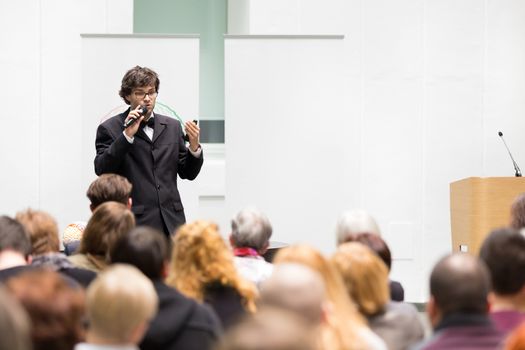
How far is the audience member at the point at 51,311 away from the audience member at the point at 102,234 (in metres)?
1.36

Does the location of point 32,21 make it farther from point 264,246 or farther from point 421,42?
point 264,246

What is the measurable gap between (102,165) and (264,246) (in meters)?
1.35

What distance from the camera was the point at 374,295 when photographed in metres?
2.86

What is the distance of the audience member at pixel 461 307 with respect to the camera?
2428 mm

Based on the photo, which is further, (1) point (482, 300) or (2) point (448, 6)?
(2) point (448, 6)

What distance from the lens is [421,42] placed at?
8414 mm

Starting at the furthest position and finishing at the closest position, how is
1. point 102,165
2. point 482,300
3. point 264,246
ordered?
1. point 102,165
2. point 264,246
3. point 482,300

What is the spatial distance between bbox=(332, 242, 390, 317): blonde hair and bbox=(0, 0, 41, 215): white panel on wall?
5741 millimetres

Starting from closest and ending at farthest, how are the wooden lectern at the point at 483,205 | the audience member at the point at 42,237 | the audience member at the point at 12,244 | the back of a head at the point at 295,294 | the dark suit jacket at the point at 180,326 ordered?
1. the back of a head at the point at 295,294
2. the dark suit jacket at the point at 180,326
3. the audience member at the point at 12,244
4. the audience member at the point at 42,237
5. the wooden lectern at the point at 483,205

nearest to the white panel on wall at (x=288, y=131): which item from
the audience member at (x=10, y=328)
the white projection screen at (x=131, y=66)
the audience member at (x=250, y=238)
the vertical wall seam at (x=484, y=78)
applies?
the white projection screen at (x=131, y=66)

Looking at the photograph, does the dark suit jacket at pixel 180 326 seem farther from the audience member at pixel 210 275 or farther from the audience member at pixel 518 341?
the audience member at pixel 518 341

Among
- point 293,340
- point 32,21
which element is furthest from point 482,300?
point 32,21

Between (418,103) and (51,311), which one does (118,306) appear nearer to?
(51,311)

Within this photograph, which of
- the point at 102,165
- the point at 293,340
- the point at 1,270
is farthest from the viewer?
the point at 102,165
